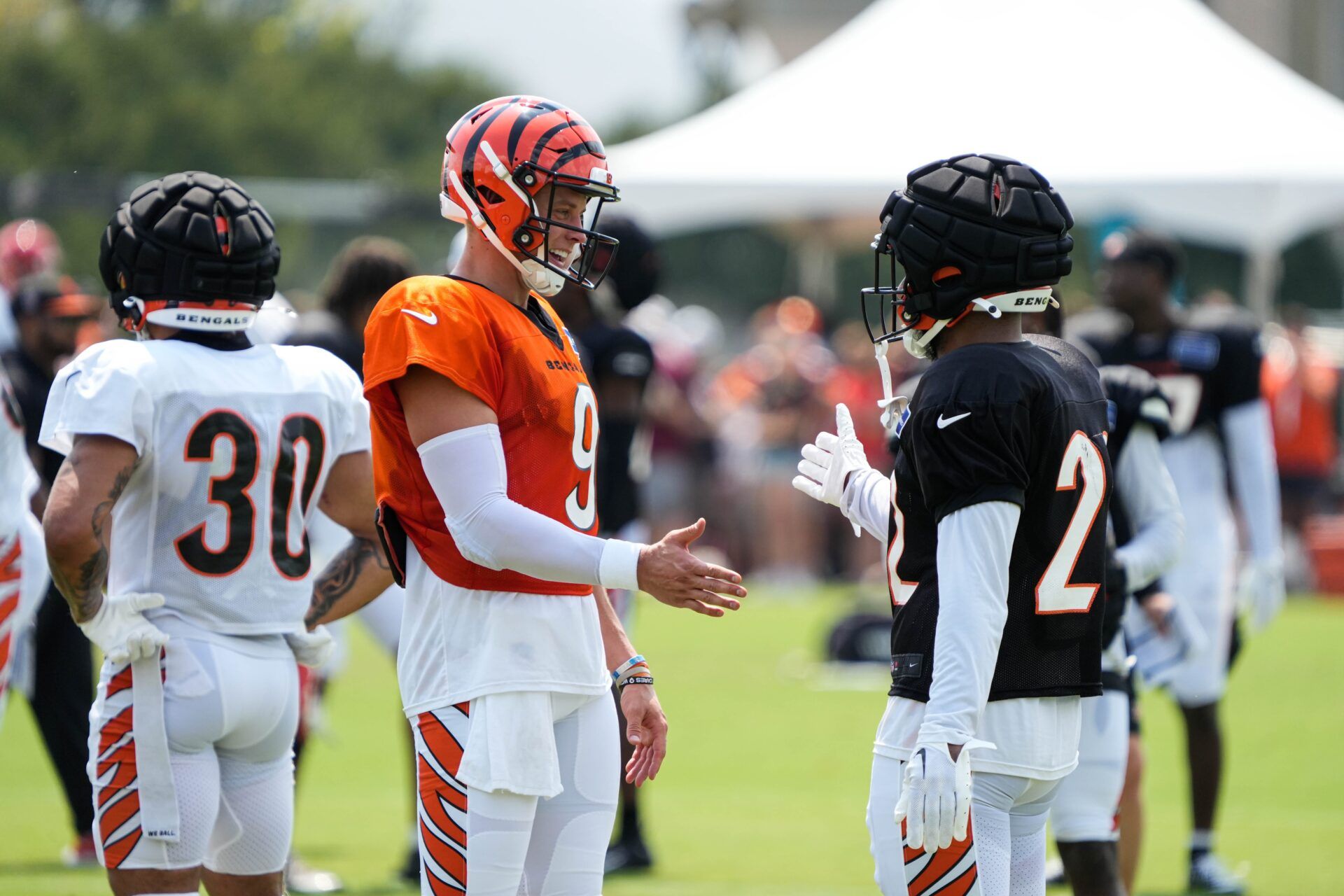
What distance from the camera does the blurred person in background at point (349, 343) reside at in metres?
6.41

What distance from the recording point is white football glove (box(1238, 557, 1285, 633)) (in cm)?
707

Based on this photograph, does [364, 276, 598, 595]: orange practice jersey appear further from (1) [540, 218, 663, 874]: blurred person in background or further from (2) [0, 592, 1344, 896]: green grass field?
(2) [0, 592, 1344, 896]: green grass field

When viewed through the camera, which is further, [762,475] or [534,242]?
[762,475]

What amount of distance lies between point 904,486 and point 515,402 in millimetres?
789

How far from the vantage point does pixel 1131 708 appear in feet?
17.3

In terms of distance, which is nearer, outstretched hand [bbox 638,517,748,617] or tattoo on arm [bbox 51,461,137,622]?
outstretched hand [bbox 638,517,748,617]

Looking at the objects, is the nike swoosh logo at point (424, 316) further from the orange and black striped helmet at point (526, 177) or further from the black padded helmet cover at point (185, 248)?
the black padded helmet cover at point (185, 248)

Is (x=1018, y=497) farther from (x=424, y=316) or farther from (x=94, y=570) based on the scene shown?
(x=94, y=570)

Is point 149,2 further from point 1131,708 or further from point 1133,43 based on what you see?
point 1131,708

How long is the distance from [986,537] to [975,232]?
62 centimetres

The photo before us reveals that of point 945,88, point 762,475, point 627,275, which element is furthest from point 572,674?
point 762,475

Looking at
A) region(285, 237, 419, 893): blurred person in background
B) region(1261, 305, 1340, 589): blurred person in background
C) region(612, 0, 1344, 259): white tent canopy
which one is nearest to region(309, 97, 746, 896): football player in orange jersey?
region(285, 237, 419, 893): blurred person in background

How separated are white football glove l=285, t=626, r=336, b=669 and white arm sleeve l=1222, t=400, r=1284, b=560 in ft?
12.7

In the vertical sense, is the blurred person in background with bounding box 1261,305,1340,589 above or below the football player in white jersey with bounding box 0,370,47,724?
below
